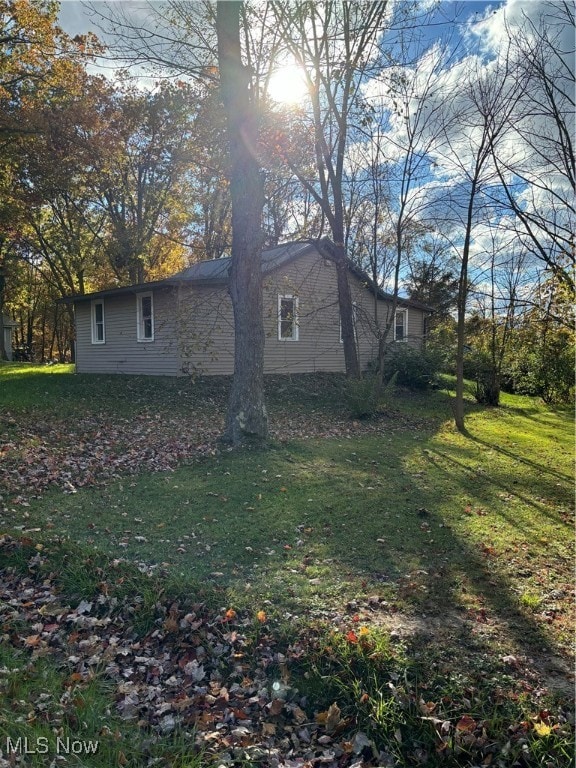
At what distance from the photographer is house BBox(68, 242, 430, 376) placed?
1620 cm

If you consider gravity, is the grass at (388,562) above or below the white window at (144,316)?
below

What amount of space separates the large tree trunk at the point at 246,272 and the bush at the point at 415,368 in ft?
33.7

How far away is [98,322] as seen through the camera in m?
19.8

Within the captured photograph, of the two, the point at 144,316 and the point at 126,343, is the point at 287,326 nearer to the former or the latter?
the point at 144,316

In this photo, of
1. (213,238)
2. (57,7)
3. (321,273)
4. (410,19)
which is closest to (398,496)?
(410,19)

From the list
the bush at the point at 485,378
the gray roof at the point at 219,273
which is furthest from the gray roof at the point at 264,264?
the bush at the point at 485,378

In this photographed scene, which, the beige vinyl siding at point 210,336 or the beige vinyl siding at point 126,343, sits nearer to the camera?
the beige vinyl siding at point 210,336

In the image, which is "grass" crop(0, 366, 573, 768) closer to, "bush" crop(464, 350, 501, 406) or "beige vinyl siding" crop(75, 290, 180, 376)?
"beige vinyl siding" crop(75, 290, 180, 376)

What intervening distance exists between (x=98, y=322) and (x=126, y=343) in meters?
2.31

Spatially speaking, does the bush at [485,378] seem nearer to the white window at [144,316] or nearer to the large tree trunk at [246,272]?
the large tree trunk at [246,272]

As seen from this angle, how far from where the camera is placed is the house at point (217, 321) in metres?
16.2

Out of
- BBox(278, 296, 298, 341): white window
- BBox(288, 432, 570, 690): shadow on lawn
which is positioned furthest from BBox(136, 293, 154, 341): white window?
BBox(288, 432, 570, 690): shadow on lawn

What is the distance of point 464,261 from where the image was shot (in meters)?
11.5

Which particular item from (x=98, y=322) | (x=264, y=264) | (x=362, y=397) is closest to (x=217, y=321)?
(x=264, y=264)
